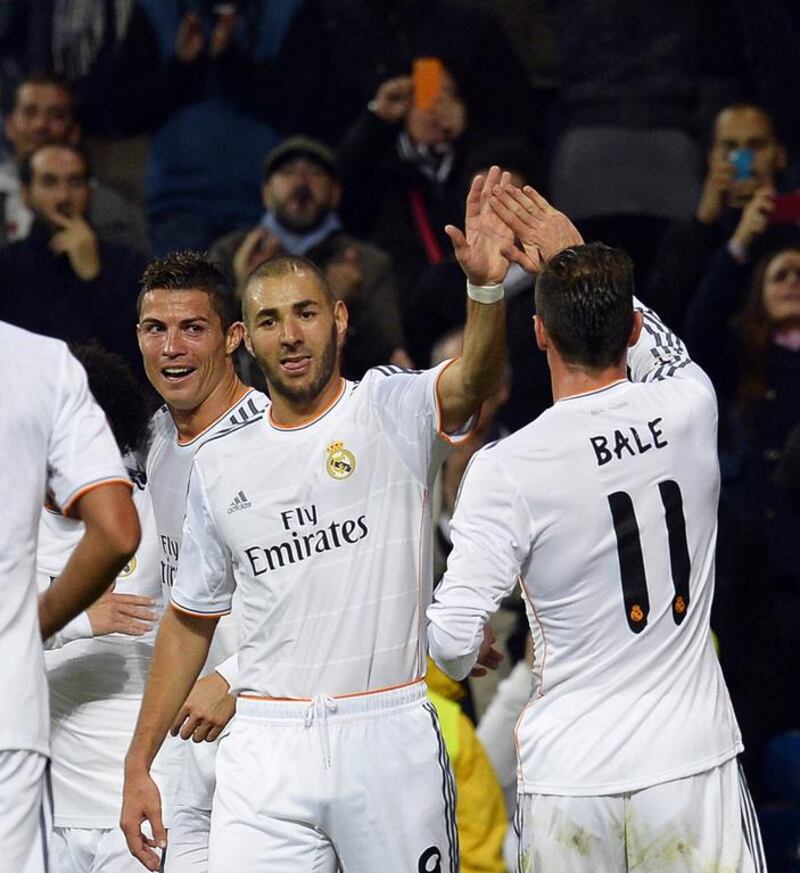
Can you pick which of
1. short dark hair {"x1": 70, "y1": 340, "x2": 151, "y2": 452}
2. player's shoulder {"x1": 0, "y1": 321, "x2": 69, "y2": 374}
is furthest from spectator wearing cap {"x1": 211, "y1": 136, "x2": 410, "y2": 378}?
player's shoulder {"x1": 0, "y1": 321, "x2": 69, "y2": 374}

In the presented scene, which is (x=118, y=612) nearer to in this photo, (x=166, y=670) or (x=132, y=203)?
(x=166, y=670)

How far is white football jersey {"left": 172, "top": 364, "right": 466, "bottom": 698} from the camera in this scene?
5043mm

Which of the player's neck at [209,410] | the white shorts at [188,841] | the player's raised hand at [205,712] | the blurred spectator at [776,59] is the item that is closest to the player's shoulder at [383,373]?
the player's neck at [209,410]

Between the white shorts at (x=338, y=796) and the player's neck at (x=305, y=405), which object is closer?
the white shorts at (x=338, y=796)

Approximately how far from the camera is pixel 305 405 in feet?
17.0

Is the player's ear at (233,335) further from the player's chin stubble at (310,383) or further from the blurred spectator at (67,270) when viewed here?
the blurred spectator at (67,270)

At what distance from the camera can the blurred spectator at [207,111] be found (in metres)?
9.70

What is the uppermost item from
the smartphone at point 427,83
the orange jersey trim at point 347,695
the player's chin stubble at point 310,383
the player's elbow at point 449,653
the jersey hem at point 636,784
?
the smartphone at point 427,83

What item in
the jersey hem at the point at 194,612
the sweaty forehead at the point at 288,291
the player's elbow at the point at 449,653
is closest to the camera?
the player's elbow at the point at 449,653

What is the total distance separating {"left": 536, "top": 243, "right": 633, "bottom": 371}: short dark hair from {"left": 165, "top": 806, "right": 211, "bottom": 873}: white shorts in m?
1.88

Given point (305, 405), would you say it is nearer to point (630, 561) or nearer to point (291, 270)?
point (291, 270)

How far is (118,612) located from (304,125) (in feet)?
16.2

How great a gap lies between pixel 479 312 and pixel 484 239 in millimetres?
225

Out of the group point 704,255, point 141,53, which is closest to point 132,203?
point 141,53
